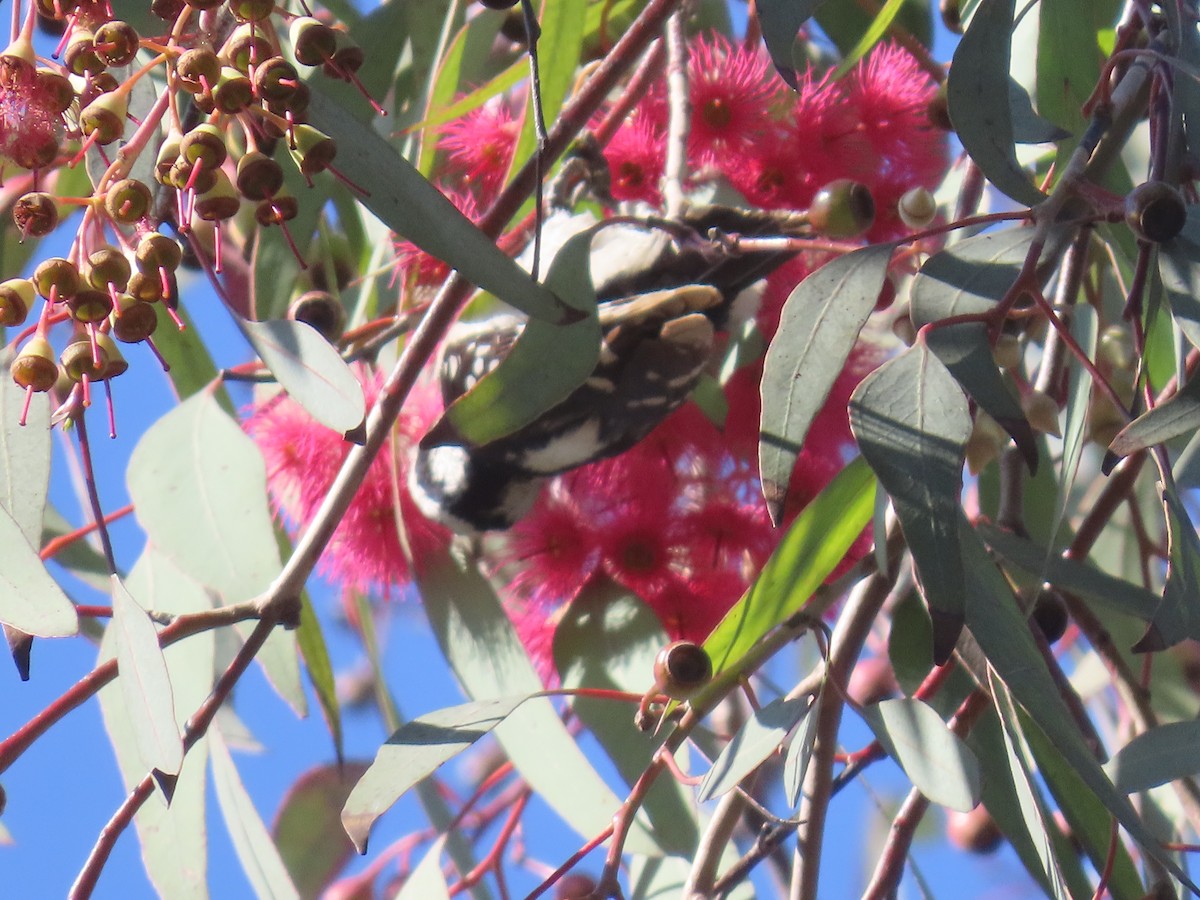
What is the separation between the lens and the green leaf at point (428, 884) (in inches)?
37.7

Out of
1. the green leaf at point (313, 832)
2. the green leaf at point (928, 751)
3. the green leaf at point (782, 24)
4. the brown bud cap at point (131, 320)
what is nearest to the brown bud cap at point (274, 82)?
the brown bud cap at point (131, 320)

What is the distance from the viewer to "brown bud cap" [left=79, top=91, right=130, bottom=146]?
63 centimetres

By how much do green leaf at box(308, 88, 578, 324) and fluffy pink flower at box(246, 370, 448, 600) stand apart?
0.50 m

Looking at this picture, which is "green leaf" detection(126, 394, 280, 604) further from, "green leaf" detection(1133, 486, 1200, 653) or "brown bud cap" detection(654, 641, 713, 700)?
"green leaf" detection(1133, 486, 1200, 653)

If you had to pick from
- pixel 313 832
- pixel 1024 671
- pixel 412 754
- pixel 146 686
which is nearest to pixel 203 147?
pixel 146 686

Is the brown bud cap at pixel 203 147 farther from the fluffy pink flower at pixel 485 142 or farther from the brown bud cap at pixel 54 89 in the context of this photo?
the fluffy pink flower at pixel 485 142

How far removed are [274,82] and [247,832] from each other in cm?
57

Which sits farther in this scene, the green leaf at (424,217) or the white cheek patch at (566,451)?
the white cheek patch at (566,451)

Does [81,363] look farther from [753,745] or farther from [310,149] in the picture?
[753,745]

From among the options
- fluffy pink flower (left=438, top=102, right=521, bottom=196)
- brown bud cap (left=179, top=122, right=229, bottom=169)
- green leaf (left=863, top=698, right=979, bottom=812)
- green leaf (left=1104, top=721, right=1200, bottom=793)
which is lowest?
green leaf (left=1104, top=721, right=1200, bottom=793)

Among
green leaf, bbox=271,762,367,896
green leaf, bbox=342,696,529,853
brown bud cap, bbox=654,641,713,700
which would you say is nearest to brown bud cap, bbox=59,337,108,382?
green leaf, bbox=342,696,529,853

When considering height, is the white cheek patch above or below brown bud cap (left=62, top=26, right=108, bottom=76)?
below

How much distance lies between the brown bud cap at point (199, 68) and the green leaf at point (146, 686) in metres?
0.23

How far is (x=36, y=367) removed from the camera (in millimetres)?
617
